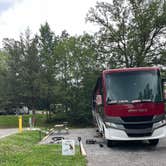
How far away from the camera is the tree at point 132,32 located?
36656 mm

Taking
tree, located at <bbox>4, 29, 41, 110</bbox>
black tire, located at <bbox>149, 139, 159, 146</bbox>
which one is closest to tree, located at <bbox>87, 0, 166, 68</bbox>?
tree, located at <bbox>4, 29, 41, 110</bbox>

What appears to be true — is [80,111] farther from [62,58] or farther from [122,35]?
[122,35]

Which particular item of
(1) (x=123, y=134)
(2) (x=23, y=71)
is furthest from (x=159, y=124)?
(2) (x=23, y=71)

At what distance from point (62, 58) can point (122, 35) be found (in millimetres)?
7707

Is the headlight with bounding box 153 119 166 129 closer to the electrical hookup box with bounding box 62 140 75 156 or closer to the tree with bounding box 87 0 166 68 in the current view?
the electrical hookup box with bounding box 62 140 75 156

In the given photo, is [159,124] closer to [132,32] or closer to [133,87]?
[133,87]

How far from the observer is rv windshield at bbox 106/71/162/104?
539 inches

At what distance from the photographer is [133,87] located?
13.9 metres

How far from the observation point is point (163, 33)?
37.0 metres

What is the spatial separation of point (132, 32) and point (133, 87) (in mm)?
23779

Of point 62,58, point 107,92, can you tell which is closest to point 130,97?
point 107,92

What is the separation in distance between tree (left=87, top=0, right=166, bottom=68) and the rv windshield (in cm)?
2264

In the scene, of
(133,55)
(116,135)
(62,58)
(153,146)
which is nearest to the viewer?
(116,135)

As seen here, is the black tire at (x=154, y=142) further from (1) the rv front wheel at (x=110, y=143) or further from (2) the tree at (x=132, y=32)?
(2) the tree at (x=132, y=32)
